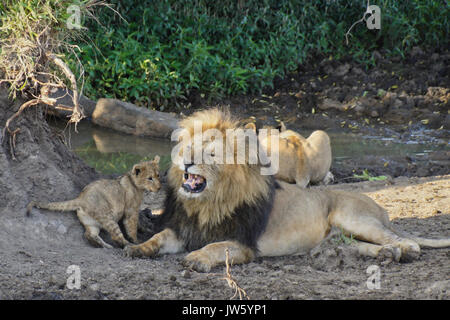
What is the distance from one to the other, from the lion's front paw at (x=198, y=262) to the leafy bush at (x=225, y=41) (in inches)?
290

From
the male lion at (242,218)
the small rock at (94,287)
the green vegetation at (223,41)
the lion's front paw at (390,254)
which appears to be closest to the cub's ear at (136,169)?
the male lion at (242,218)

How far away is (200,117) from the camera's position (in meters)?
5.18

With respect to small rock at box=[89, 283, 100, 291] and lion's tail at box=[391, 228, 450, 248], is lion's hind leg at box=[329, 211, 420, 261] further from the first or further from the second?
small rock at box=[89, 283, 100, 291]

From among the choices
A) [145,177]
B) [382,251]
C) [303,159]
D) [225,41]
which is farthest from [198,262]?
[225,41]

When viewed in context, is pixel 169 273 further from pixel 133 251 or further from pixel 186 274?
pixel 133 251

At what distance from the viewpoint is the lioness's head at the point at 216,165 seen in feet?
Result: 16.2

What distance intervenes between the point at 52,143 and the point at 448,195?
409 cm

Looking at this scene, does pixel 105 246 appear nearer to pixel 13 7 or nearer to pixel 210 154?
pixel 210 154

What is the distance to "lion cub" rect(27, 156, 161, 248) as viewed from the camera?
206 inches

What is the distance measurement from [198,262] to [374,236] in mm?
1467

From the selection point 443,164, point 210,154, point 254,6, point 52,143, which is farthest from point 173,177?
point 254,6

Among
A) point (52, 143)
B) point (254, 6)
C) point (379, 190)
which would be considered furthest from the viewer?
point (254, 6)

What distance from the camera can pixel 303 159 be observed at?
8.33 metres
